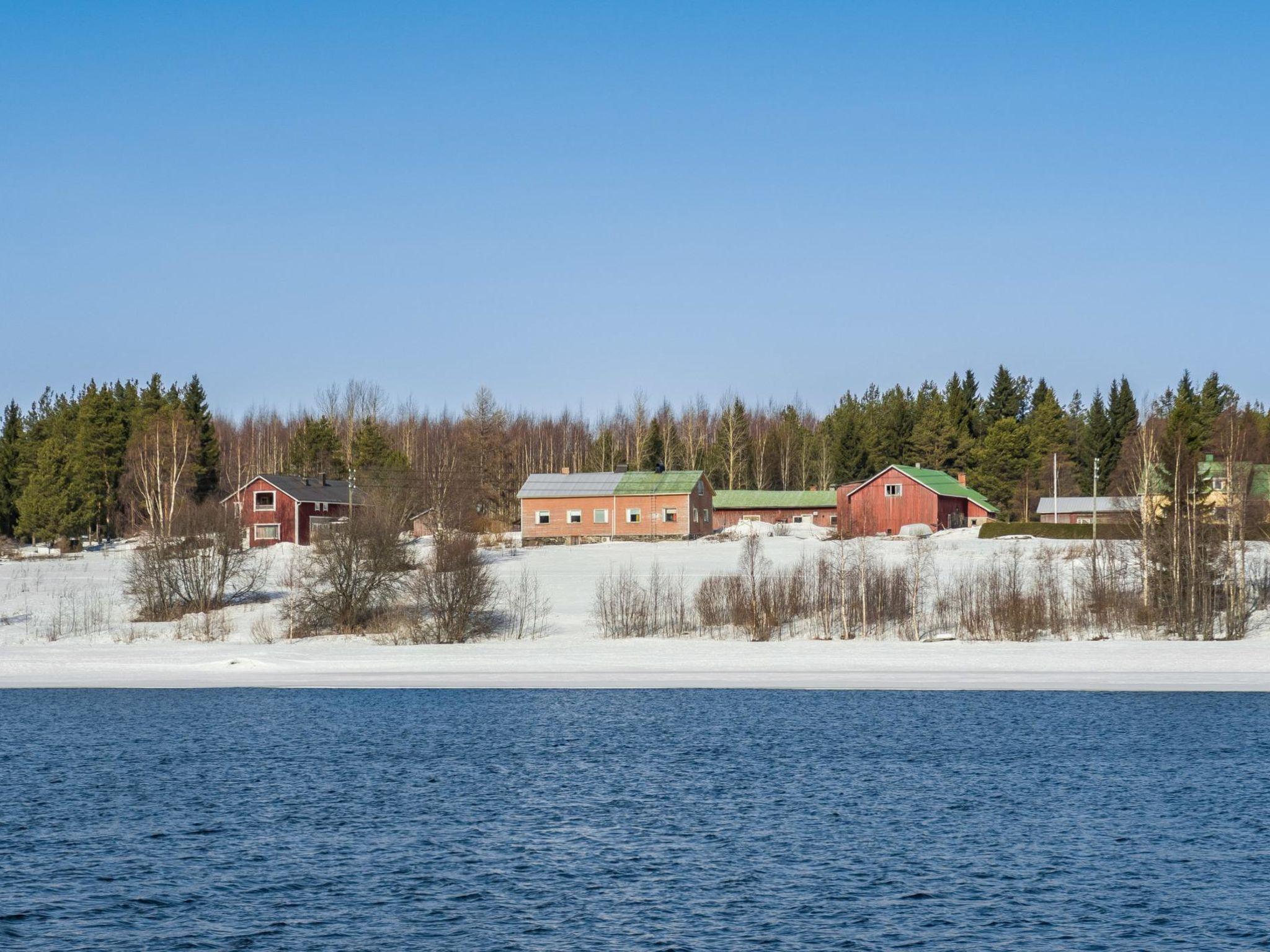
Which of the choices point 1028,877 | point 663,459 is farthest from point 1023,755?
point 663,459

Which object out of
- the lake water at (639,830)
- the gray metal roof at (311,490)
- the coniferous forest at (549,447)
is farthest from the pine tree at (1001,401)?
the lake water at (639,830)

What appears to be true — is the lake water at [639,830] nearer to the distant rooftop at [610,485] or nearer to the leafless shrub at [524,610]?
the leafless shrub at [524,610]

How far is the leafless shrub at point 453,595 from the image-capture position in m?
46.9

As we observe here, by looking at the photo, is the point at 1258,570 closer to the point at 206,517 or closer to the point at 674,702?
the point at 674,702

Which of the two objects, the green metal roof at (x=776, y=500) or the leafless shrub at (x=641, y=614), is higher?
the green metal roof at (x=776, y=500)

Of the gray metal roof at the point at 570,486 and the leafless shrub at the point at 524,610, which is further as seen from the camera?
the gray metal roof at the point at 570,486

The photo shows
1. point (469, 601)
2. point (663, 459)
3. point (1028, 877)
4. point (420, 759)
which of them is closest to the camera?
point (1028, 877)

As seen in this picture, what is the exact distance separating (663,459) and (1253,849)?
11584 cm

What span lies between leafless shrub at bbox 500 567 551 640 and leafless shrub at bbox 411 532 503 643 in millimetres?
596

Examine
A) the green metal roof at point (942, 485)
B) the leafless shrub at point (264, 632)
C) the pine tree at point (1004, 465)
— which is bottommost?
the leafless shrub at point (264, 632)

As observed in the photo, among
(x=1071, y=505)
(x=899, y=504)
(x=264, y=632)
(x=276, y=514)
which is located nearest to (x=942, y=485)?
(x=899, y=504)

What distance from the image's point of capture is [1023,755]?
2375 cm

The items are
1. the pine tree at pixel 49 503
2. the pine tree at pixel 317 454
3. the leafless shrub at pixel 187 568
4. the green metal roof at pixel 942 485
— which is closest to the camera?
the leafless shrub at pixel 187 568

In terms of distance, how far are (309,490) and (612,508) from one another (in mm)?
21464
